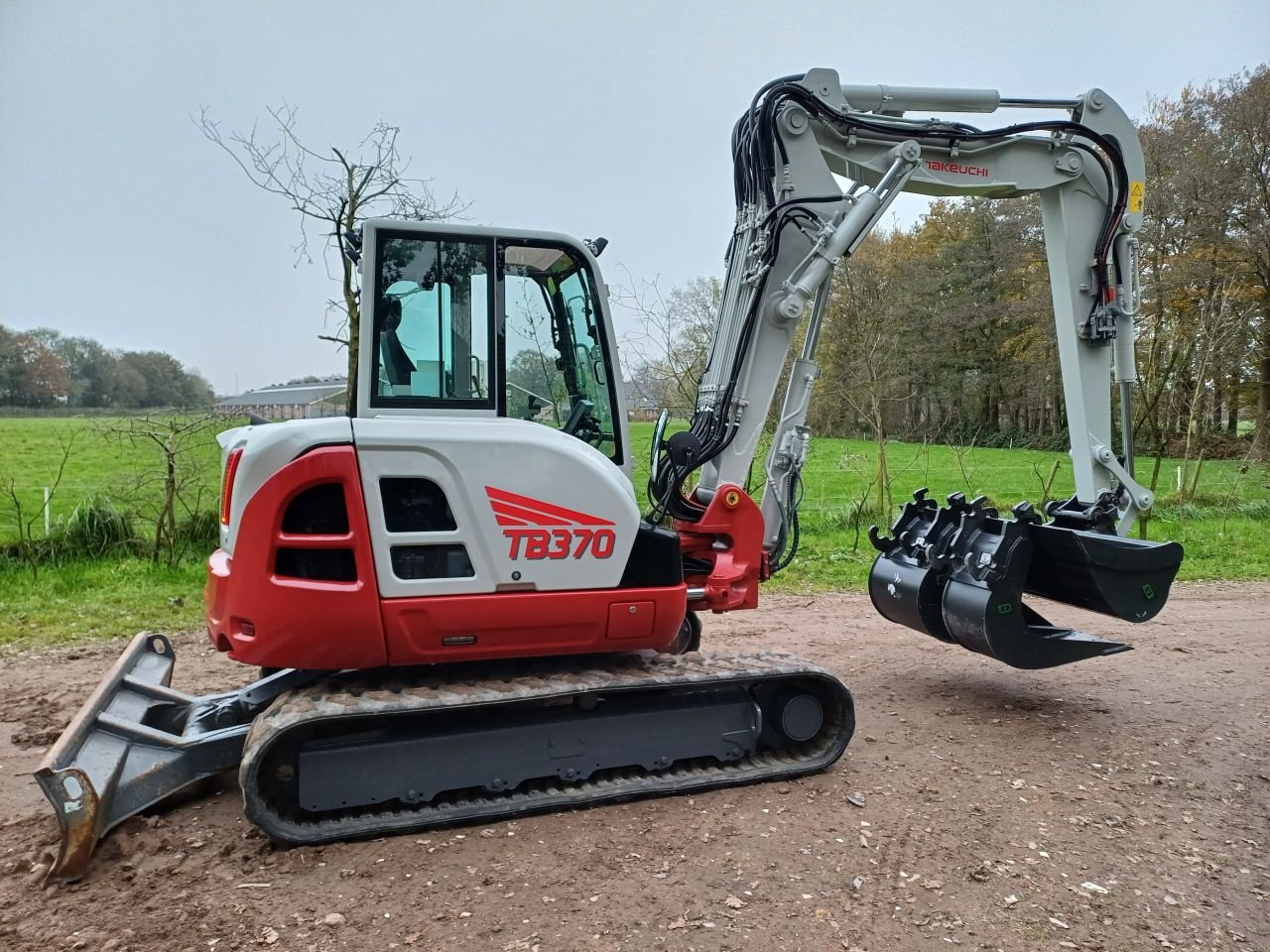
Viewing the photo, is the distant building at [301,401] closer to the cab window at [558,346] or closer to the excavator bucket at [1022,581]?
the cab window at [558,346]

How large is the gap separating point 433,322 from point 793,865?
2763mm

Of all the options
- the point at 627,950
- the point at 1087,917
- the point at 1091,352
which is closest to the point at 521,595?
the point at 627,950

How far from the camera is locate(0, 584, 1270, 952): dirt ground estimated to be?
2.95m

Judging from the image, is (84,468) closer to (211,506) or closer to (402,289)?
(211,506)

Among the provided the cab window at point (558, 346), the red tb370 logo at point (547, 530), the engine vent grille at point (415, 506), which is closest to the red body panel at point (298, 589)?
the engine vent grille at point (415, 506)

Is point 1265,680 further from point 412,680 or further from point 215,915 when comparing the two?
point 215,915

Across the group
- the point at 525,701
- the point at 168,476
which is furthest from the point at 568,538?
the point at 168,476

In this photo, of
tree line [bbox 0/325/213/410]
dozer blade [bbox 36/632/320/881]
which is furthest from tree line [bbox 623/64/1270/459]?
tree line [bbox 0/325/213/410]

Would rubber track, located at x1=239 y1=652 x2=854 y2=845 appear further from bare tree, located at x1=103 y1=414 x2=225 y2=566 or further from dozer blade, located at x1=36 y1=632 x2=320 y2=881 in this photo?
bare tree, located at x1=103 y1=414 x2=225 y2=566

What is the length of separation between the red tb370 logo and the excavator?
0.04 feet

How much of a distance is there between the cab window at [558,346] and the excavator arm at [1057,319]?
711 mm

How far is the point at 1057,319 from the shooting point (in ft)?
18.1

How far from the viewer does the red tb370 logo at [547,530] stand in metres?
3.70

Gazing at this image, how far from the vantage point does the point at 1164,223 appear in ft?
65.3
